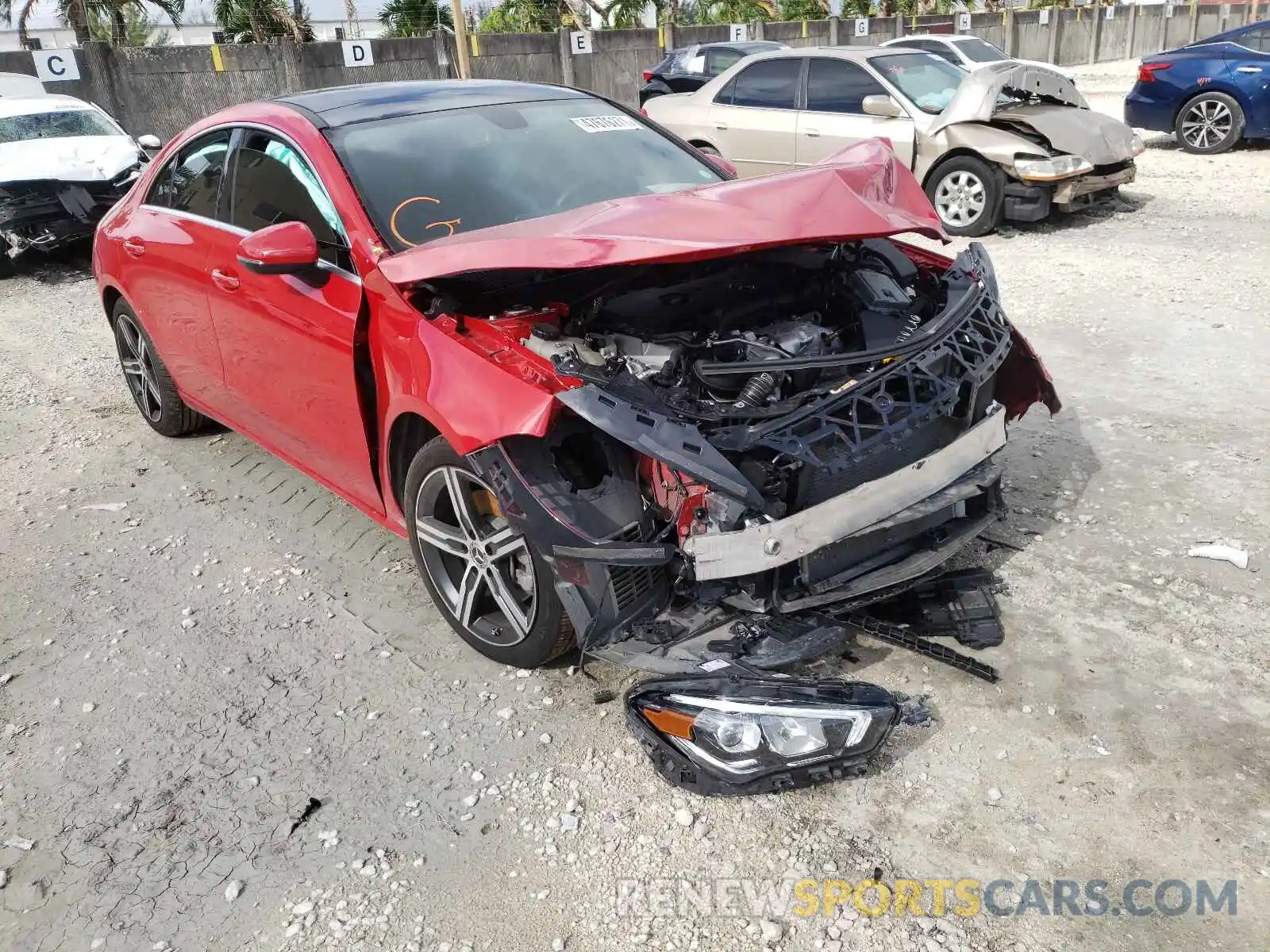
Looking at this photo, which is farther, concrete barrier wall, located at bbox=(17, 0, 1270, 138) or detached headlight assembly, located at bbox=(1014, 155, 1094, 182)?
concrete barrier wall, located at bbox=(17, 0, 1270, 138)

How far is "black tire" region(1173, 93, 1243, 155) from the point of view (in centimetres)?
1166

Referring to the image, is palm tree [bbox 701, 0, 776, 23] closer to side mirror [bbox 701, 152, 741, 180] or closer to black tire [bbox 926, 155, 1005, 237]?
black tire [bbox 926, 155, 1005, 237]

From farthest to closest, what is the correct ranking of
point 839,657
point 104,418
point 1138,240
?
point 1138,240
point 104,418
point 839,657

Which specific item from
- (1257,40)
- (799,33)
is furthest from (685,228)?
(799,33)

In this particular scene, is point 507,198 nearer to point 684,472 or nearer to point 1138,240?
point 684,472

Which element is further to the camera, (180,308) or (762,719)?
(180,308)

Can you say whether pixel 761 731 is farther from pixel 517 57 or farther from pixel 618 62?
pixel 618 62

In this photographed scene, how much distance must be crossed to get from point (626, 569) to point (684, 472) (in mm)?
365

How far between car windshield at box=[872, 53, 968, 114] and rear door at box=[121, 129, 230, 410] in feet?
21.5

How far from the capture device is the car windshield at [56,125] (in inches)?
400

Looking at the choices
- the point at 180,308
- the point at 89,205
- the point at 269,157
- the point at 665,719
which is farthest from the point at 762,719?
the point at 89,205

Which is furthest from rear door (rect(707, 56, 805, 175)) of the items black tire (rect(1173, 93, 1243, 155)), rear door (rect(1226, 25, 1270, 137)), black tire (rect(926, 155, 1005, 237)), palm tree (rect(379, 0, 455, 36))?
palm tree (rect(379, 0, 455, 36))

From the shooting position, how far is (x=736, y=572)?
8.47 ft

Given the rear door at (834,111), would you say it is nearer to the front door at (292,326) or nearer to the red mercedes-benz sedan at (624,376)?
the red mercedes-benz sedan at (624,376)
